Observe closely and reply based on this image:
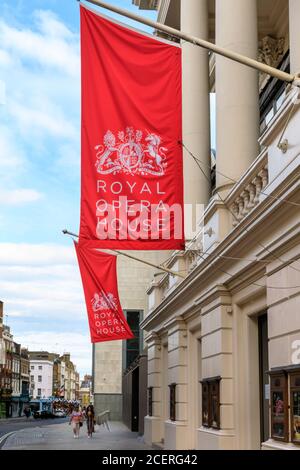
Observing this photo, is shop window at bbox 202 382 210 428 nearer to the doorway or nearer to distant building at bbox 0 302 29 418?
the doorway

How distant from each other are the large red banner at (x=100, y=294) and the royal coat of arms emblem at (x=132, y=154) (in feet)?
27.5

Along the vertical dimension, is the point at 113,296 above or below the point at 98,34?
below

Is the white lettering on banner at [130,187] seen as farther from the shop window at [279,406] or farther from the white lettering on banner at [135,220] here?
the shop window at [279,406]

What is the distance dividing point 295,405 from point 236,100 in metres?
7.72

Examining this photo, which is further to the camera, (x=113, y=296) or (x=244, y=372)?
(x=113, y=296)

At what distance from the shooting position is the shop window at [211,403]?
15.2 meters

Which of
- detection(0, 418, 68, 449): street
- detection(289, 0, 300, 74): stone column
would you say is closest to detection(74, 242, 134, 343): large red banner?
detection(289, 0, 300, 74): stone column

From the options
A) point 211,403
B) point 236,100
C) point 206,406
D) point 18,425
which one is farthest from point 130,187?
point 18,425

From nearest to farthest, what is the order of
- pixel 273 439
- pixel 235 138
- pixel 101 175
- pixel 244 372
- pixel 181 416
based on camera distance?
pixel 273 439 < pixel 101 175 < pixel 244 372 < pixel 235 138 < pixel 181 416

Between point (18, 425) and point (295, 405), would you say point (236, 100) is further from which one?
point (18, 425)
